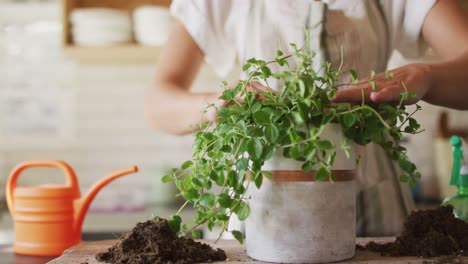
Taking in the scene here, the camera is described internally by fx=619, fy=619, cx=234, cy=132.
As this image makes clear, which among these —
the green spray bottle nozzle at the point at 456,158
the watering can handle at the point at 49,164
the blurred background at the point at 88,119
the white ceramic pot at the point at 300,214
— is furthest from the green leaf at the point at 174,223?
the blurred background at the point at 88,119

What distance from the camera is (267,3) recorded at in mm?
1370

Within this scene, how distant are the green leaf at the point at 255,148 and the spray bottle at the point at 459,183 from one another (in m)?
0.44

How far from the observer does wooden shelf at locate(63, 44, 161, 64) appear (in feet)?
9.14

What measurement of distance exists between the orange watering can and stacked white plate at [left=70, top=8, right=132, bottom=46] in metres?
1.69

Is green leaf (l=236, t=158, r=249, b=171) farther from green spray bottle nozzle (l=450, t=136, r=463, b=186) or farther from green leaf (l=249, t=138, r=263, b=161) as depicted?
green spray bottle nozzle (l=450, t=136, r=463, b=186)

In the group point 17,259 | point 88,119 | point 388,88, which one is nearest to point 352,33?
point 388,88

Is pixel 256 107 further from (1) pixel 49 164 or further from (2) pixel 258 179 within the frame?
(1) pixel 49 164

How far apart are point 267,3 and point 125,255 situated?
29.1 inches

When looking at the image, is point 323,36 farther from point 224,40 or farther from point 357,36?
point 224,40

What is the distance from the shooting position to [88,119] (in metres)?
3.30

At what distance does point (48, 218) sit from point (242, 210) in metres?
0.50

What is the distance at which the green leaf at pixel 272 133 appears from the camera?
0.74m

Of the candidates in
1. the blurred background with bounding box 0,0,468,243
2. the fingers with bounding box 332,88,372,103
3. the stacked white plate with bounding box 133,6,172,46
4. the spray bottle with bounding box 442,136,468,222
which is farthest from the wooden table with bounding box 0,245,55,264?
the blurred background with bounding box 0,0,468,243

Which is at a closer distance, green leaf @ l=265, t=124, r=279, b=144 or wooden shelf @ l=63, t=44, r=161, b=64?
green leaf @ l=265, t=124, r=279, b=144
